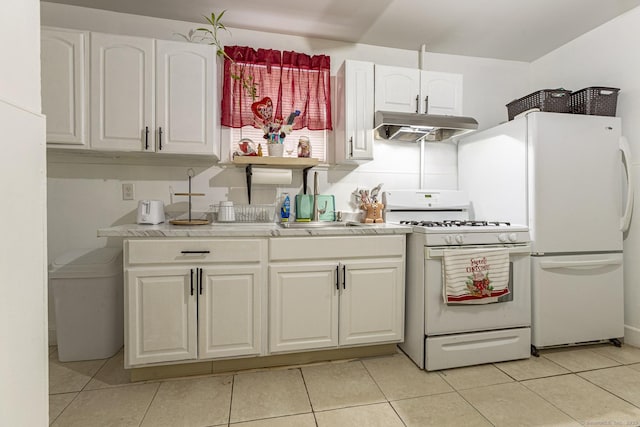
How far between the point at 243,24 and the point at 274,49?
Result: 0.94ft

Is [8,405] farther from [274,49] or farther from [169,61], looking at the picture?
[274,49]

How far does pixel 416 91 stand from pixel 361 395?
224 centimetres

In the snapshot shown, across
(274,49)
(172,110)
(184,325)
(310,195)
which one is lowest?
(184,325)

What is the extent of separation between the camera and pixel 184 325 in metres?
1.85

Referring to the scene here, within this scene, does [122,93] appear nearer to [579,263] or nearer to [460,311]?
[460,311]

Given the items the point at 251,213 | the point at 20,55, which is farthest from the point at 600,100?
the point at 20,55

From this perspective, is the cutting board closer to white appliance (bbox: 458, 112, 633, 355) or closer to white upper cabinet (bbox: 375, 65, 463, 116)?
white upper cabinet (bbox: 375, 65, 463, 116)

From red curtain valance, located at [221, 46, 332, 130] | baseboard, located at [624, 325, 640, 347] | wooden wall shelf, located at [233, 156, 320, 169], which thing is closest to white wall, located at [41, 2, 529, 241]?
red curtain valance, located at [221, 46, 332, 130]

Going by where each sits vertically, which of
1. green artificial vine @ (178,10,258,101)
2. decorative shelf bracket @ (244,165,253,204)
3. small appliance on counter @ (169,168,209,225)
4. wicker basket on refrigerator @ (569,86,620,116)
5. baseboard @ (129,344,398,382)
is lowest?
baseboard @ (129,344,398,382)

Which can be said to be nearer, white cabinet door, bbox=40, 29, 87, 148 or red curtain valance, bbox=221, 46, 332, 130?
white cabinet door, bbox=40, 29, 87, 148

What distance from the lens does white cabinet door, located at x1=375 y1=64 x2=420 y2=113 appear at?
8.31 ft

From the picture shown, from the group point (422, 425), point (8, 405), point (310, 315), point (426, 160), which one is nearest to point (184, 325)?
point (310, 315)

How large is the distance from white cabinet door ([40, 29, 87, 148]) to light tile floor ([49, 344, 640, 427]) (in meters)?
1.48

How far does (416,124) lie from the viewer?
2393 millimetres
